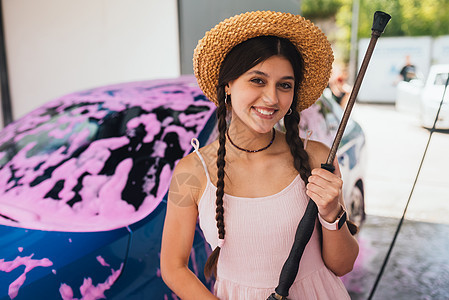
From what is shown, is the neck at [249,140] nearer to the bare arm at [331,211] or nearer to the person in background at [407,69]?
the bare arm at [331,211]

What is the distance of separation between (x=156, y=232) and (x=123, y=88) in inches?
41.6

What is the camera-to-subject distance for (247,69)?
1.01 metres

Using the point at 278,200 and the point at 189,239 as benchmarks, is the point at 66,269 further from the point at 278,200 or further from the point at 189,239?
the point at 278,200

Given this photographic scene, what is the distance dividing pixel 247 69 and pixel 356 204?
7.28ft

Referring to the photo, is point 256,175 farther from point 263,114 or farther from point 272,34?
point 272,34

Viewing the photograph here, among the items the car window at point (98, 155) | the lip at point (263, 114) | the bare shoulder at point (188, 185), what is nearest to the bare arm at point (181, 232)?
the bare shoulder at point (188, 185)

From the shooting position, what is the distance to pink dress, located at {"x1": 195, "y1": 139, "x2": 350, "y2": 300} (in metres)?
1.07

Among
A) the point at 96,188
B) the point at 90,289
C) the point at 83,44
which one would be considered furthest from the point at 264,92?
the point at 83,44

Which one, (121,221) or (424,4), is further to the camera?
(424,4)

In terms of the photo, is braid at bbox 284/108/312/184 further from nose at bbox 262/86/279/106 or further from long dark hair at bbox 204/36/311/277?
nose at bbox 262/86/279/106

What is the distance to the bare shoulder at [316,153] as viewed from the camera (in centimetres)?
112

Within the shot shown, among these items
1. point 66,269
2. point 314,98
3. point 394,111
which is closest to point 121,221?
point 66,269

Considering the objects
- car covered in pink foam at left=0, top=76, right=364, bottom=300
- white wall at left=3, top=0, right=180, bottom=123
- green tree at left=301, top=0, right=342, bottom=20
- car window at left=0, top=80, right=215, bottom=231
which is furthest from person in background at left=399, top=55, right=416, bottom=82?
car window at left=0, top=80, right=215, bottom=231

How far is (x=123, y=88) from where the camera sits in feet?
7.72
